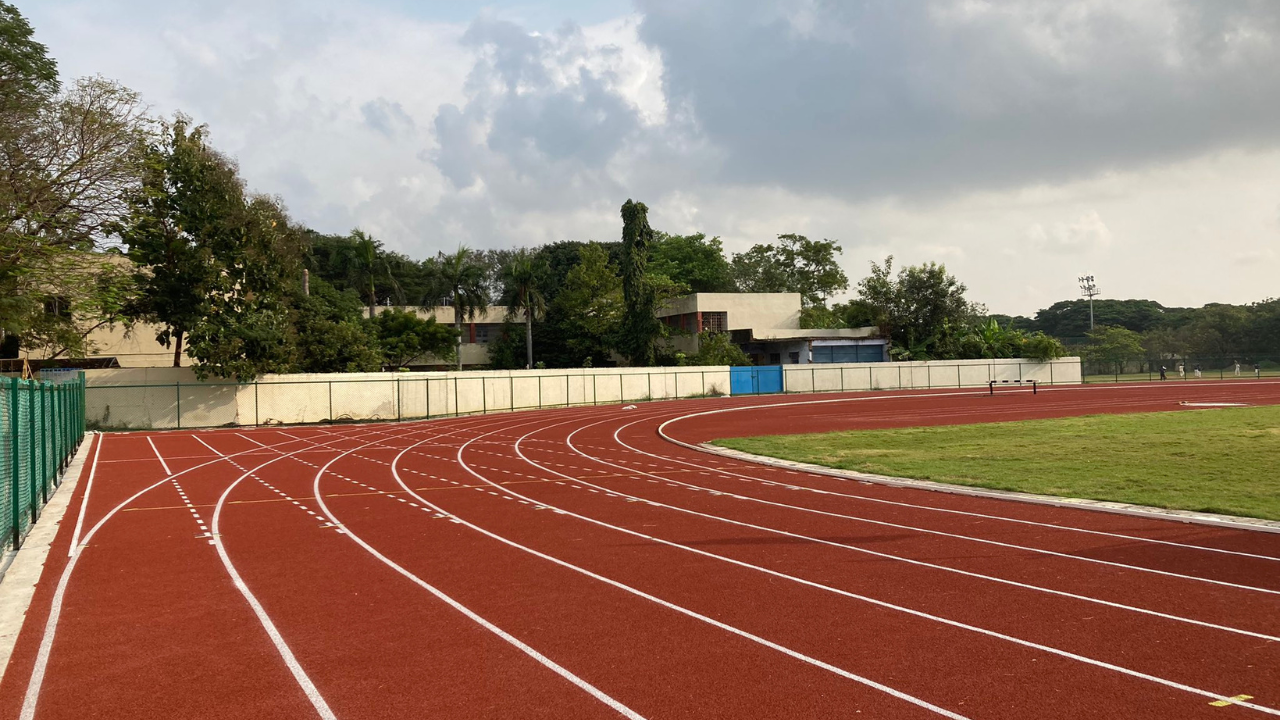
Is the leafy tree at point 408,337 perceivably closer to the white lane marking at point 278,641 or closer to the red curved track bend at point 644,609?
the red curved track bend at point 644,609

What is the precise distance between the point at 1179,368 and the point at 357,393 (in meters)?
64.8

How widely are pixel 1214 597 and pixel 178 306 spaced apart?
38.5m

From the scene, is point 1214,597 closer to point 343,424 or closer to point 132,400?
point 343,424

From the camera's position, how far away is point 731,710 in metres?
5.49

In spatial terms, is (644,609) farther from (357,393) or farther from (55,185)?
(357,393)

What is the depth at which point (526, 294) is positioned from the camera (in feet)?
211

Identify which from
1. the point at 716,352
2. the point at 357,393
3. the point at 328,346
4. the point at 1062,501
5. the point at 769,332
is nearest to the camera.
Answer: the point at 1062,501

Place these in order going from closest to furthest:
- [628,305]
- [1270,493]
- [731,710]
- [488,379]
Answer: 1. [731,710]
2. [1270,493]
3. [488,379]
4. [628,305]

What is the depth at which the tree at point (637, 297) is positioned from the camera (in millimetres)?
61312

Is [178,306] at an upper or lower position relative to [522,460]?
upper

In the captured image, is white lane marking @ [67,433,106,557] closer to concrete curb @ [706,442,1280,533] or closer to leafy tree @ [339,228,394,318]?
concrete curb @ [706,442,1280,533]

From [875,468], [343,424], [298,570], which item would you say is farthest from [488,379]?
[298,570]

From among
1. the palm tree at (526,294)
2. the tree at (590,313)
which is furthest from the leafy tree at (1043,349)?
the palm tree at (526,294)

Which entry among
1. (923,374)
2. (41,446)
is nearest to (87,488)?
(41,446)
